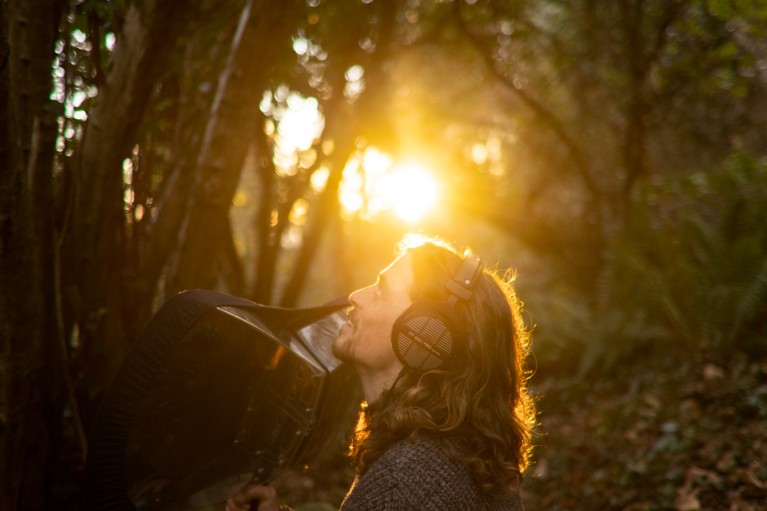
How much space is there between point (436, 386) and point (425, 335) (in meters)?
0.20

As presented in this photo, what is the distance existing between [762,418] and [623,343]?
2183 mm

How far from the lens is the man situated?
175cm

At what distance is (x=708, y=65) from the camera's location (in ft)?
26.5

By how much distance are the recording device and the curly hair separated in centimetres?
25

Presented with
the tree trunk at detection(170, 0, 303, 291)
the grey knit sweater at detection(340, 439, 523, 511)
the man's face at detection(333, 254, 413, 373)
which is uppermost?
the tree trunk at detection(170, 0, 303, 291)

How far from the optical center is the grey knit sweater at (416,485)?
1618mm

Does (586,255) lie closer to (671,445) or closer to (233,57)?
(671,445)

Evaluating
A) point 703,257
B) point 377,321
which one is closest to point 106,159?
point 377,321

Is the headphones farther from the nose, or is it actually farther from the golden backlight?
the golden backlight

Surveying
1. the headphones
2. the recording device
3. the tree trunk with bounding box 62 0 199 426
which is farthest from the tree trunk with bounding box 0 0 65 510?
the headphones

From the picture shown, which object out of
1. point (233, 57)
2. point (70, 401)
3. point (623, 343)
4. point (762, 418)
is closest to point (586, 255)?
point (623, 343)

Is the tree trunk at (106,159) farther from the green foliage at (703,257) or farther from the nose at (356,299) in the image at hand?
the green foliage at (703,257)

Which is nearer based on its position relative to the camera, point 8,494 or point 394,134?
point 8,494

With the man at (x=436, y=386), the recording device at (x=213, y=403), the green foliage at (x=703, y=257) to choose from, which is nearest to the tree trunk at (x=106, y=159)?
the recording device at (x=213, y=403)
